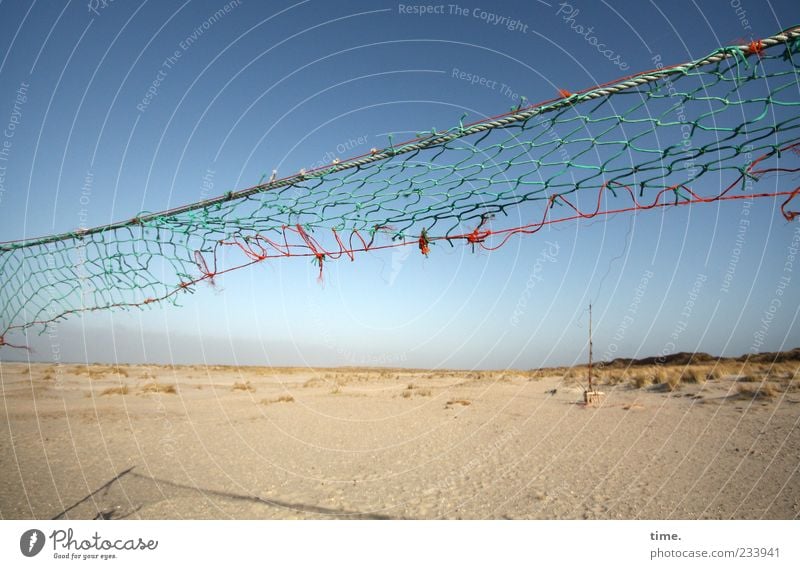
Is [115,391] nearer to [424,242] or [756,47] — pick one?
[424,242]

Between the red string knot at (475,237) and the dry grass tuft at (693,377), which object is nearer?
the red string knot at (475,237)

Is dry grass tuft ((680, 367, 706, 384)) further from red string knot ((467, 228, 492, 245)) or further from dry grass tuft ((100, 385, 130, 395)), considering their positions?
dry grass tuft ((100, 385, 130, 395))

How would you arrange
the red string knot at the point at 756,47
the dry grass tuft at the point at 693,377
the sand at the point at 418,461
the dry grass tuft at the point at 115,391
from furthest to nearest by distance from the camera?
the dry grass tuft at the point at 115,391 < the dry grass tuft at the point at 693,377 < the sand at the point at 418,461 < the red string knot at the point at 756,47

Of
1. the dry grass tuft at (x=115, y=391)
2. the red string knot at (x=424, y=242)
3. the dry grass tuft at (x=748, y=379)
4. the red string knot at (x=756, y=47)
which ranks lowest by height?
the dry grass tuft at (x=115, y=391)

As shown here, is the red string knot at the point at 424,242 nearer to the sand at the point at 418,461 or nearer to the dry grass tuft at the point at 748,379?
the sand at the point at 418,461

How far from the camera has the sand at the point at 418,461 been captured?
5.15 metres

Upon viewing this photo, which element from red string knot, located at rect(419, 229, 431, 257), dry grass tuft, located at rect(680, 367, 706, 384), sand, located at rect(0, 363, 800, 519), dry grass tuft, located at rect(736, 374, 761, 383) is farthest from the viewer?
dry grass tuft, located at rect(680, 367, 706, 384)

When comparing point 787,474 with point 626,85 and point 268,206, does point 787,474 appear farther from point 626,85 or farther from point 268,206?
point 268,206

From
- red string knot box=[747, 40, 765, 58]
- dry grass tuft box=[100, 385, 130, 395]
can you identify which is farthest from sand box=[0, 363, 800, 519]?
red string knot box=[747, 40, 765, 58]

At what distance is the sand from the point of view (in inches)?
203

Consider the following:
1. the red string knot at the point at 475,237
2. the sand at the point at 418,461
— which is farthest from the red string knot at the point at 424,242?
the sand at the point at 418,461

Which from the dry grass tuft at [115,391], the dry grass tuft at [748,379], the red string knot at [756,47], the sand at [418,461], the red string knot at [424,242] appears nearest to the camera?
the red string knot at [756,47]

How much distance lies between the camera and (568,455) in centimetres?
726
